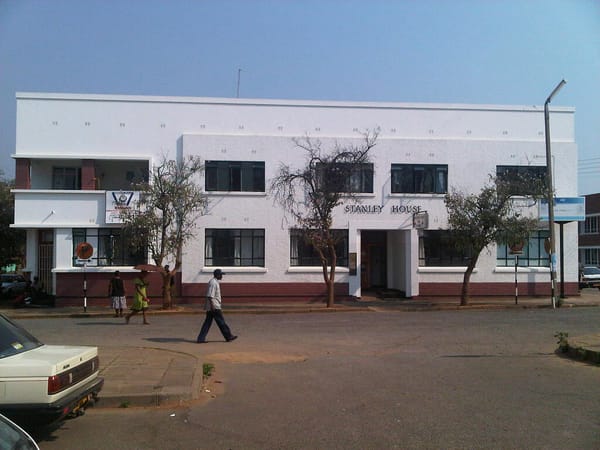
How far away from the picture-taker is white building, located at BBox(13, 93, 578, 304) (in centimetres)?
2512

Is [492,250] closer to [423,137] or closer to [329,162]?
[423,137]

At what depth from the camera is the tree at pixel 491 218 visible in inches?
888

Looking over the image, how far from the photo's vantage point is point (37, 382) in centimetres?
572

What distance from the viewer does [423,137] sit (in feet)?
87.5

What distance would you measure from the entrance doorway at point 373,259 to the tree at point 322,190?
368 centimetres

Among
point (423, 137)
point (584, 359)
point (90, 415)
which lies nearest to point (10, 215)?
point (423, 137)

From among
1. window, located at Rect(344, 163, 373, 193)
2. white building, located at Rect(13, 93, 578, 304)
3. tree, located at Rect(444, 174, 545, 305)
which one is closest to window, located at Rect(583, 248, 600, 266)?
white building, located at Rect(13, 93, 578, 304)

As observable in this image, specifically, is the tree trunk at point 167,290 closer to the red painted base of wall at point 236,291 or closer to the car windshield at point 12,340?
the red painted base of wall at point 236,291

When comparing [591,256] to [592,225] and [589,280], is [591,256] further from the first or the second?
[589,280]

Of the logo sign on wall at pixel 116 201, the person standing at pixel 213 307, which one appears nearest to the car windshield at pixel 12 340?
the person standing at pixel 213 307

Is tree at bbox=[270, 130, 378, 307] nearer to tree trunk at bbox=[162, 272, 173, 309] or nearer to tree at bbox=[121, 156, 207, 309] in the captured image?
tree at bbox=[121, 156, 207, 309]

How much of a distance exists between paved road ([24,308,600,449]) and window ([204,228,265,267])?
9.89m

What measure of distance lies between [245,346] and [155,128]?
15.1 meters

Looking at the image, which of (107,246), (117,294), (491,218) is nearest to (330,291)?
(491,218)
